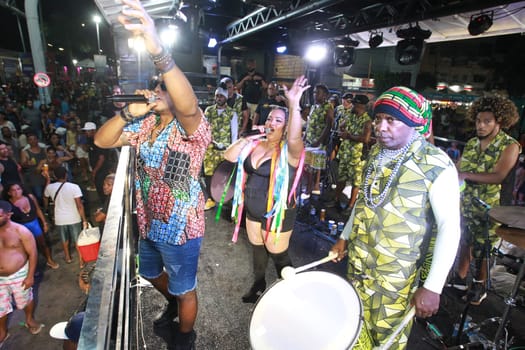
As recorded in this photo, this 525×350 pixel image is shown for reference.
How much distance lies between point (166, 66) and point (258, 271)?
2.28 meters

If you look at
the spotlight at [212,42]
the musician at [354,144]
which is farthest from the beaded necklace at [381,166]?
the spotlight at [212,42]

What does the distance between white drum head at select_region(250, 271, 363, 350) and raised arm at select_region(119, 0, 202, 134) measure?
3.65 ft

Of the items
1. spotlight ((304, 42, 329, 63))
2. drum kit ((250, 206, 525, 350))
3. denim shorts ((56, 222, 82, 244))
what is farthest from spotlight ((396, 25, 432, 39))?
denim shorts ((56, 222, 82, 244))

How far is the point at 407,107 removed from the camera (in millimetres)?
1775

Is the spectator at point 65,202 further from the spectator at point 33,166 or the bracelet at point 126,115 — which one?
the bracelet at point 126,115

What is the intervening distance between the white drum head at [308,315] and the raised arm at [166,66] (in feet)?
3.65

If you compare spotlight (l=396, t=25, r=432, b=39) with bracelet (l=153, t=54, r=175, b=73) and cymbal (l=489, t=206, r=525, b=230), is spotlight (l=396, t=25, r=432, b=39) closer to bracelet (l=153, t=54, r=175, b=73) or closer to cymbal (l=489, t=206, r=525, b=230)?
cymbal (l=489, t=206, r=525, b=230)

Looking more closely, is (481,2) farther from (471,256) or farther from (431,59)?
(431,59)

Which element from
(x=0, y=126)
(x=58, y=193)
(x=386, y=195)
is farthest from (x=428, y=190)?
(x=0, y=126)

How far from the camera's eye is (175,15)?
7336 millimetres

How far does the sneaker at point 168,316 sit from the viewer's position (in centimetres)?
270

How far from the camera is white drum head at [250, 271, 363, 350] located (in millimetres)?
1450

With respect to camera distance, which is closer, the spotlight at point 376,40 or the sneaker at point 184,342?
the sneaker at point 184,342

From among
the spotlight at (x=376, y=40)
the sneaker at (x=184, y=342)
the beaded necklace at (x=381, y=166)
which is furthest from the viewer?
the spotlight at (x=376, y=40)
